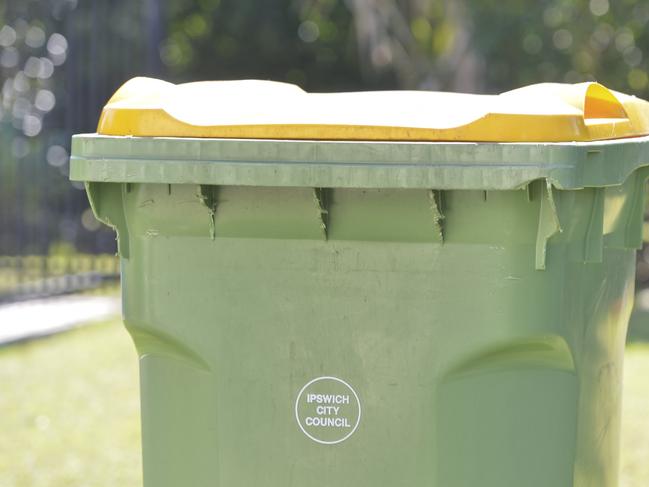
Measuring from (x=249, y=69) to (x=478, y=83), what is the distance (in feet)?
13.7

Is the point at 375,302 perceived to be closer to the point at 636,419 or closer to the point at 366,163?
the point at 366,163

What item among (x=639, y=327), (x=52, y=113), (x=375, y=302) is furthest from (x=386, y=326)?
(x=52, y=113)

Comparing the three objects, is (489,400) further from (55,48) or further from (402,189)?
(55,48)

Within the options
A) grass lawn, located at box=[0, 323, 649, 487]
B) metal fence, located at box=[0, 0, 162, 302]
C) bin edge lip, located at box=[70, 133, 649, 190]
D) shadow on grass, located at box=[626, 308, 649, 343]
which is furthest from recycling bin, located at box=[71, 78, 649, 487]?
metal fence, located at box=[0, 0, 162, 302]

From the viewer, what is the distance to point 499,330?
3213mm

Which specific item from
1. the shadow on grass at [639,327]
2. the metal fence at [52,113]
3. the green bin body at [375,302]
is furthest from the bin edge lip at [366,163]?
the metal fence at [52,113]

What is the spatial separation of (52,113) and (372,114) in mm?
8547

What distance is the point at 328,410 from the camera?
333 cm

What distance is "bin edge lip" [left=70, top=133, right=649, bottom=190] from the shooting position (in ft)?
10.1

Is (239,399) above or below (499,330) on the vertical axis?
below

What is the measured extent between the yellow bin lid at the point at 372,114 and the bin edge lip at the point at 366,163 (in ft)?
0.18

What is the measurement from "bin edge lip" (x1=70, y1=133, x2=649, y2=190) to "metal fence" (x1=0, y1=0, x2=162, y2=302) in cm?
725

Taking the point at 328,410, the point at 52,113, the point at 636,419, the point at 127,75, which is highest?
the point at 127,75

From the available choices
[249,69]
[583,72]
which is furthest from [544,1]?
[249,69]
